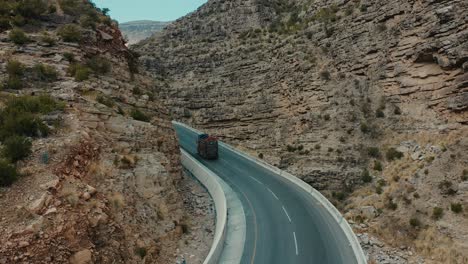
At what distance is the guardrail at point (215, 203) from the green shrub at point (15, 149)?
9.27 meters

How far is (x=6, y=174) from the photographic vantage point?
1258 cm

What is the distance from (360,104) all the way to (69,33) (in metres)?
25.0

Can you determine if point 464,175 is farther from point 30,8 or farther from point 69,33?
point 30,8

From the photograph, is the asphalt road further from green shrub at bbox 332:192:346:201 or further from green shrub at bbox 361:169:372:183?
green shrub at bbox 361:169:372:183

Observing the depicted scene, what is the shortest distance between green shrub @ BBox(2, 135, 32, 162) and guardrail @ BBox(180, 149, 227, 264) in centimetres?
927

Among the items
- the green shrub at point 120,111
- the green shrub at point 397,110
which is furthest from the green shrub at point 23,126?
the green shrub at point 397,110

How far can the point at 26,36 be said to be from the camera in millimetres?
21297

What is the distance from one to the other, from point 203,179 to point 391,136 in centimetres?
1624

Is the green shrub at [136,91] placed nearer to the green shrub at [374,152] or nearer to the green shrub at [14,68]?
the green shrub at [14,68]

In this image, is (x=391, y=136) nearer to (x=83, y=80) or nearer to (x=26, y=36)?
(x=83, y=80)

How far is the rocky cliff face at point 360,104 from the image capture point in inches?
898

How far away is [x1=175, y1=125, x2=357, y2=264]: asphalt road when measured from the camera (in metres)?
18.2

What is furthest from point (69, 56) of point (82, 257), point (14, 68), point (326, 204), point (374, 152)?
point (374, 152)

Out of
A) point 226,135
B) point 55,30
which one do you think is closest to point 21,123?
point 55,30
